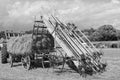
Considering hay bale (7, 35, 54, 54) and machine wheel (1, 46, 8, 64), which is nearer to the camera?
hay bale (7, 35, 54, 54)

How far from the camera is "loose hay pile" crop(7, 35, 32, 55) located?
464 inches

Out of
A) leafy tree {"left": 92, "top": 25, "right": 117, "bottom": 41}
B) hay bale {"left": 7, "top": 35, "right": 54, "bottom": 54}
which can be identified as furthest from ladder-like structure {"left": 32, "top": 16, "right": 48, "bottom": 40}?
leafy tree {"left": 92, "top": 25, "right": 117, "bottom": 41}

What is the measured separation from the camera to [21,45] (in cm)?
1231

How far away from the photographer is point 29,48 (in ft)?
38.2

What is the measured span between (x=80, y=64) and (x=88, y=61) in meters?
0.53

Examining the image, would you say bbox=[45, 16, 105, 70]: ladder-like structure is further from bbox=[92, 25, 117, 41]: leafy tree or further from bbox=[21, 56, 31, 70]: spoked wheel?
bbox=[92, 25, 117, 41]: leafy tree

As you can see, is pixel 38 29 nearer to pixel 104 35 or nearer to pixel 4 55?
pixel 4 55

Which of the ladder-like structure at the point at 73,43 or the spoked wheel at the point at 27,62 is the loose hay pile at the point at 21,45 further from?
the ladder-like structure at the point at 73,43

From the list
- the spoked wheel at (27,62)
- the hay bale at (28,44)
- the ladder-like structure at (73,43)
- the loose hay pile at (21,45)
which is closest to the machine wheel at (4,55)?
the loose hay pile at (21,45)

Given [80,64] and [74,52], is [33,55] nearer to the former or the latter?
[74,52]

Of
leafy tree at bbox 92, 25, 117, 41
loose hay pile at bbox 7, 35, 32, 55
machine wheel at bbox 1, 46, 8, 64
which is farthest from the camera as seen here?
leafy tree at bbox 92, 25, 117, 41

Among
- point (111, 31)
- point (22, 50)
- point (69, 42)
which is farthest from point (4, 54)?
point (111, 31)

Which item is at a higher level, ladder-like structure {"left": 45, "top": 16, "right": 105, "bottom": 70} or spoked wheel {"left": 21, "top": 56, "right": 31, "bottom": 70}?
ladder-like structure {"left": 45, "top": 16, "right": 105, "bottom": 70}

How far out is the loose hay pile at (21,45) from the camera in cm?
1177
